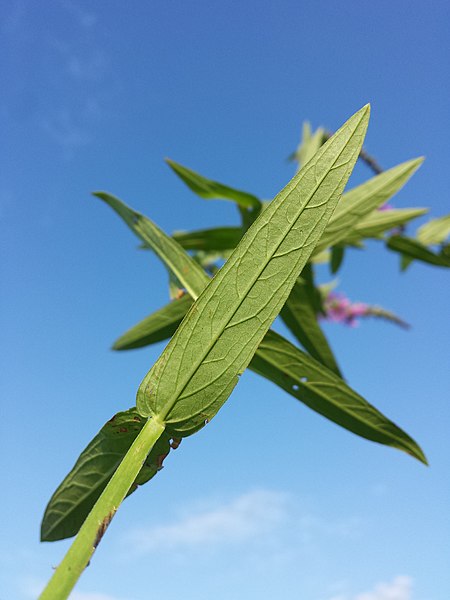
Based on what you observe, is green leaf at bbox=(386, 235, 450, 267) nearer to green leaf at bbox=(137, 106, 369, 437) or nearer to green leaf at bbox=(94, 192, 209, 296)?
green leaf at bbox=(94, 192, 209, 296)

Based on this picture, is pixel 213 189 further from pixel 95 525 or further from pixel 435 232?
pixel 95 525

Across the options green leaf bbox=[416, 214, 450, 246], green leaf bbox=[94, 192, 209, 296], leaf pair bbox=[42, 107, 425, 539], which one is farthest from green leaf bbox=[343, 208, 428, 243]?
leaf pair bbox=[42, 107, 425, 539]

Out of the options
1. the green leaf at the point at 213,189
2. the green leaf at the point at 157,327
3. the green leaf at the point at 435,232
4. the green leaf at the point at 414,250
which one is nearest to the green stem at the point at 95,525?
the green leaf at the point at 157,327

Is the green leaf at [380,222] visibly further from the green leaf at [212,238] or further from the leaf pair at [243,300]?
the leaf pair at [243,300]

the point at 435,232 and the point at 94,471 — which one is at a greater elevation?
the point at 435,232

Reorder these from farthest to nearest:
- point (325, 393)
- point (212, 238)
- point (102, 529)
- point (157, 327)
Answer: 1. point (212, 238)
2. point (157, 327)
3. point (325, 393)
4. point (102, 529)

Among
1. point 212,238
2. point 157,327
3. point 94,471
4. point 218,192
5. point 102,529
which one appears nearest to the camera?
point 102,529

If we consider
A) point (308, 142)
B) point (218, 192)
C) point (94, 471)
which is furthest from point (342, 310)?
point (94, 471)
